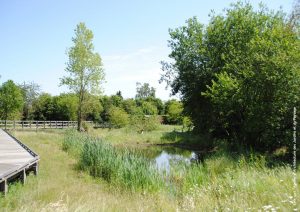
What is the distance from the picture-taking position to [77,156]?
1739 cm

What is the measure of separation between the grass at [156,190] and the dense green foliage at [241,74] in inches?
114

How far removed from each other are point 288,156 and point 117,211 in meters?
10.1

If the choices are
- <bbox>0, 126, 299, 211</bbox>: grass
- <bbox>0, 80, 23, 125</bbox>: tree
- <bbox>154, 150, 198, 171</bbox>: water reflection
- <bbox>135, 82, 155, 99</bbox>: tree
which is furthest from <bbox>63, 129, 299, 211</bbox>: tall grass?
<bbox>135, 82, 155, 99</bbox>: tree

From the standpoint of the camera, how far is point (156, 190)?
10406mm

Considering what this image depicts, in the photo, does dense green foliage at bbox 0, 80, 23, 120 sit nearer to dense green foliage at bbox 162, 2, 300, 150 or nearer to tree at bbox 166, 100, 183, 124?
tree at bbox 166, 100, 183, 124

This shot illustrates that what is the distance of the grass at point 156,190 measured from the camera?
21.3 ft

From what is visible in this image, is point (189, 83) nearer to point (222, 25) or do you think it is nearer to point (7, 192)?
point (222, 25)

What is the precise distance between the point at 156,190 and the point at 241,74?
11.1m

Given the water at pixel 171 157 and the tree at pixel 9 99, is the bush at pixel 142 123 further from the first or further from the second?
the tree at pixel 9 99

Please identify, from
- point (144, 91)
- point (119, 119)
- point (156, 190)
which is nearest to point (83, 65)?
point (119, 119)

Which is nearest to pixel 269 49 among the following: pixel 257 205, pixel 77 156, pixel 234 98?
pixel 234 98

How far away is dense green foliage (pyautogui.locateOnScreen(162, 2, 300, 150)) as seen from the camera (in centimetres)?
1502

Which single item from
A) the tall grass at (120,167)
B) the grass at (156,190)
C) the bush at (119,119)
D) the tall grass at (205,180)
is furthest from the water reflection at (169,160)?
the bush at (119,119)

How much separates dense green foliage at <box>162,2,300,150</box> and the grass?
288 cm
